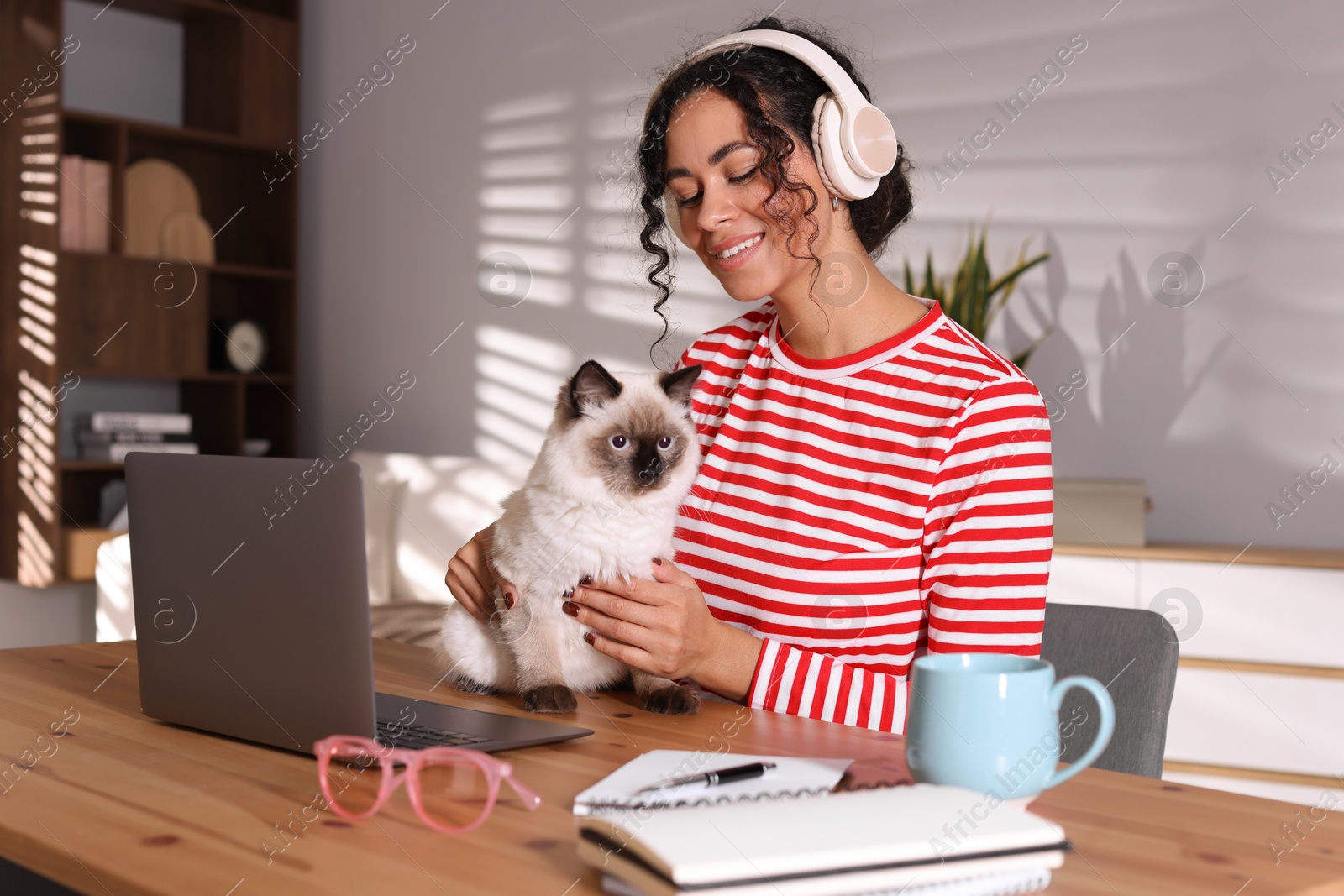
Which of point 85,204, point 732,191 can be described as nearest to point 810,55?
point 732,191

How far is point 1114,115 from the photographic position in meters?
3.03

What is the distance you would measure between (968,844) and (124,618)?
376 cm

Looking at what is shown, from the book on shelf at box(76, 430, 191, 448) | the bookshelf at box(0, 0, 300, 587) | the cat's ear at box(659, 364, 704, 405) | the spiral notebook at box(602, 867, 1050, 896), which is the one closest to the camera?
the spiral notebook at box(602, 867, 1050, 896)

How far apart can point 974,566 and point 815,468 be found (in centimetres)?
27

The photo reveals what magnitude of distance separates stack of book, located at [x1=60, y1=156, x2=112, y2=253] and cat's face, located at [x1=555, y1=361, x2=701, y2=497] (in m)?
3.52

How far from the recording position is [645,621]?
1.19 meters

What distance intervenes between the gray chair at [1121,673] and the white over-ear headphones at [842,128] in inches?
25.4

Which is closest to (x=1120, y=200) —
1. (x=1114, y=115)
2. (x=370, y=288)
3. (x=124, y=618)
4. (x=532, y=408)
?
(x=1114, y=115)

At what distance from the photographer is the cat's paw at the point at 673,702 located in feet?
3.80

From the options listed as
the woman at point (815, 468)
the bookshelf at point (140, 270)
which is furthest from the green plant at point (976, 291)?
the bookshelf at point (140, 270)

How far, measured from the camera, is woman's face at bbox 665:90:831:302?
4.81 feet

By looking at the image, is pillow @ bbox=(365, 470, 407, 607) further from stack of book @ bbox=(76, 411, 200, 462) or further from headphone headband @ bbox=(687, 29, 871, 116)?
headphone headband @ bbox=(687, 29, 871, 116)

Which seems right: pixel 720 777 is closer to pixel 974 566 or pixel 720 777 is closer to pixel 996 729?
pixel 996 729

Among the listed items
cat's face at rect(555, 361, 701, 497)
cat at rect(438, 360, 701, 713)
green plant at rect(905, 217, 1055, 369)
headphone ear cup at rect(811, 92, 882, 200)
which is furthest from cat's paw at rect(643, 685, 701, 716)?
green plant at rect(905, 217, 1055, 369)
